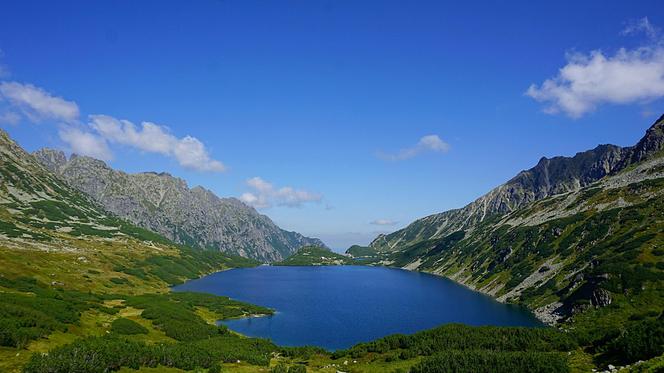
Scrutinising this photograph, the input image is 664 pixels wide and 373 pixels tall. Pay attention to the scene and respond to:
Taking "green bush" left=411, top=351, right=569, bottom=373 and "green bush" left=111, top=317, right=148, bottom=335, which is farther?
"green bush" left=111, top=317, right=148, bottom=335

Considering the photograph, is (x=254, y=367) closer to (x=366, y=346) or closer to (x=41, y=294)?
(x=366, y=346)

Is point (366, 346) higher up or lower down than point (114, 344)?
lower down

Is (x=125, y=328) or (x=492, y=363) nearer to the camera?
(x=492, y=363)

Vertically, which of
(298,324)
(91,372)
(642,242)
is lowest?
(298,324)

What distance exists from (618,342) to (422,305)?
5399 inches

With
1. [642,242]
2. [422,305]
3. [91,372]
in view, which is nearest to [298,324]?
[422,305]

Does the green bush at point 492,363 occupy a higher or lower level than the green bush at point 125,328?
higher

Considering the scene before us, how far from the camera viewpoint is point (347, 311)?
17488 cm

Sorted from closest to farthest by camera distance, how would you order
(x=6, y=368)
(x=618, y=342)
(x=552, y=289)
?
(x=6, y=368)
(x=618, y=342)
(x=552, y=289)

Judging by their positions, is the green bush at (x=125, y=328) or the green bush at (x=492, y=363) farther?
the green bush at (x=125, y=328)

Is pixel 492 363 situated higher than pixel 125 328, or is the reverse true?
pixel 492 363

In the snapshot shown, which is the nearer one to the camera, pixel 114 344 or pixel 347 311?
pixel 114 344

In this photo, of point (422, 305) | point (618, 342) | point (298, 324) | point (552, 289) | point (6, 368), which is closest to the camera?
point (6, 368)

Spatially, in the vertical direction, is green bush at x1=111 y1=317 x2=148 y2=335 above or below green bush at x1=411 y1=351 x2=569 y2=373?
Answer: below
